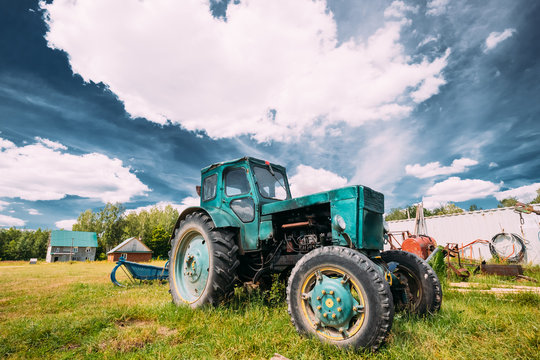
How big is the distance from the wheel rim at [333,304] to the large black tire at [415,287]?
3.65ft

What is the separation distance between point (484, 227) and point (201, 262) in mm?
17770

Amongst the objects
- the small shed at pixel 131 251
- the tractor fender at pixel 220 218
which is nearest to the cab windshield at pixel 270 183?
the tractor fender at pixel 220 218

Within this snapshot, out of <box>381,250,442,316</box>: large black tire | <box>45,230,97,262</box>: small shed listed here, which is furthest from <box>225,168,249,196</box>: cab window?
<box>45,230,97,262</box>: small shed

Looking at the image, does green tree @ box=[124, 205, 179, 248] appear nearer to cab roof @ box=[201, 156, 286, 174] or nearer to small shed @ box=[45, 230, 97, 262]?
small shed @ box=[45, 230, 97, 262]

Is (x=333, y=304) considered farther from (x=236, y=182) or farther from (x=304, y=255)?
(x=236, y=182)

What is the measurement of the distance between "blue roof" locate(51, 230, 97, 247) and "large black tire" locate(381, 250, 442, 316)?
67.7 metres

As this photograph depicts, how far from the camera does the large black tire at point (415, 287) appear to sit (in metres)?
3.75

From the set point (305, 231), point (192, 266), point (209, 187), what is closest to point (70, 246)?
point (209, 187)

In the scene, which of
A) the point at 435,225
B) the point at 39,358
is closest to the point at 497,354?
the point at 39,358

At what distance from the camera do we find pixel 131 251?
44.8 m

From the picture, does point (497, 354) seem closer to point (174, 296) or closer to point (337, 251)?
point (337, 251)

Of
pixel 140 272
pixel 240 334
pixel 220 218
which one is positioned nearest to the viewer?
pixel 240 334

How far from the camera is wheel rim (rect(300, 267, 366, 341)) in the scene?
A: 2.78 m

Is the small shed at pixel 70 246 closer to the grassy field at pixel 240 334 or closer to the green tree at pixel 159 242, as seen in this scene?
the green tree at pixel 159 242
